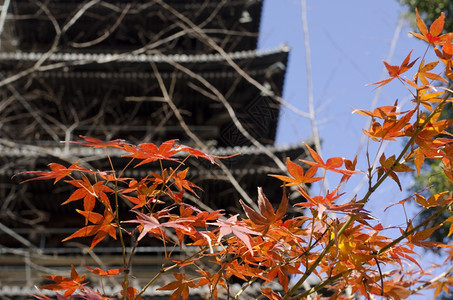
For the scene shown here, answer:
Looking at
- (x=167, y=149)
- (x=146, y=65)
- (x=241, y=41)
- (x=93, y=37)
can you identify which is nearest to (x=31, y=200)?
(x=146, y=65)

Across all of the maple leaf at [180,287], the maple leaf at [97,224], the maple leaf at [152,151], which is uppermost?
the maple leaf at [152,151]

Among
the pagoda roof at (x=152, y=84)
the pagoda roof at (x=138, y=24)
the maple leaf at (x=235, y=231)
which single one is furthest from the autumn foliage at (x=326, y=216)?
the pagoda roof at (x=138, y=24)

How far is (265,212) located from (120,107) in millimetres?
7086

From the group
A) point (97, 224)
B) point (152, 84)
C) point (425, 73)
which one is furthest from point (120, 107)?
point (425, 73)

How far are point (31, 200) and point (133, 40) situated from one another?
3.63 metres

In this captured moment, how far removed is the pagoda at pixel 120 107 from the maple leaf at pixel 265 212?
3922 mm

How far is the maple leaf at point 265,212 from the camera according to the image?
29.2 inches

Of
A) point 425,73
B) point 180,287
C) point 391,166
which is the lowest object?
point 180,287

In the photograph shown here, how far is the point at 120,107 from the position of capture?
301 inches

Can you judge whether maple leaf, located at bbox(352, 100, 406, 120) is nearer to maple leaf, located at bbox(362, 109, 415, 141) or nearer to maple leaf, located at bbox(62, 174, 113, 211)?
maple leaf, located at bbox(362, 109, 415, 141)

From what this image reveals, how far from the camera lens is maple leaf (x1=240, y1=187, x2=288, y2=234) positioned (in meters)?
0.74

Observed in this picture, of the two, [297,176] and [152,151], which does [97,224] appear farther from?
→ [297,176]

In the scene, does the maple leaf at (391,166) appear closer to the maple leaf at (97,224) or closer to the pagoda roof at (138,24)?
the maple leaf at (97,224)

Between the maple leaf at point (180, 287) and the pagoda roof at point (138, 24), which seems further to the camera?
the pagoda roof at point (138, 24)
